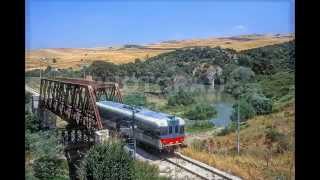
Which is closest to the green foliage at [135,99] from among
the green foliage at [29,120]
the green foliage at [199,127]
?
the green foliage at [199,127]

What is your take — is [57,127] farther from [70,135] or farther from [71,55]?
[71,55]

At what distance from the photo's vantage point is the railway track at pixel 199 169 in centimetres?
369

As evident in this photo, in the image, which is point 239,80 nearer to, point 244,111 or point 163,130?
point 244,111

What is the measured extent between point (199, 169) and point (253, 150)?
569 mm

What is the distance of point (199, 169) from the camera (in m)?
3.77

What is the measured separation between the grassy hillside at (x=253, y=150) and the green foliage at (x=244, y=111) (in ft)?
0.23

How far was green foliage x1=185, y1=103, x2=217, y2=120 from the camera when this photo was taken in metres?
4.10

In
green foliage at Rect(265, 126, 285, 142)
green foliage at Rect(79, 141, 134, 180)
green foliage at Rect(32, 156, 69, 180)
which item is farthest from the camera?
green foliage at Rect(265, 126, 285, 142)

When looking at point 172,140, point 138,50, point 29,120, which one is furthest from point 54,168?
point 29,120

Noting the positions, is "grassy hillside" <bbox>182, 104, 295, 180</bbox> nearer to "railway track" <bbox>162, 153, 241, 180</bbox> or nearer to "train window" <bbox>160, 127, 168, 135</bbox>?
"railway track" <bbox>162, 153, 241, 180</bbox>

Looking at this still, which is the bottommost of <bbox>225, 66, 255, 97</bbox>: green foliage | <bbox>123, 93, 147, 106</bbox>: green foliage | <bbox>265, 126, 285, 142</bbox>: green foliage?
<bbox>265, 126, 285, 142</bbox>: green foliage

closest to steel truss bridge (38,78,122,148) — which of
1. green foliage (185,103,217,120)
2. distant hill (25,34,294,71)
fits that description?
distant hill (25,34,294,71)

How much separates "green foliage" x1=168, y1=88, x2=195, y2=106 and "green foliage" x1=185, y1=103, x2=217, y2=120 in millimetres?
83

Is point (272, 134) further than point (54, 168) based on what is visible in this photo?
Yes
